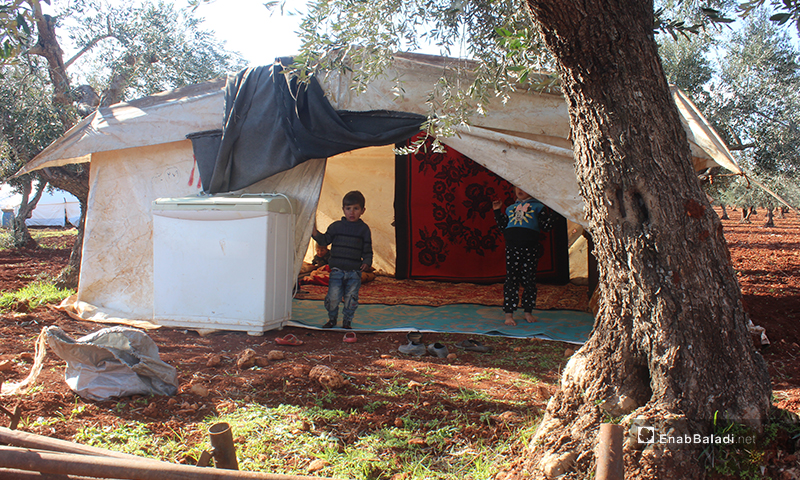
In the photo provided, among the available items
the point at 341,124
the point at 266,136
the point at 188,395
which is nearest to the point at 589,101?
the point at 188,395

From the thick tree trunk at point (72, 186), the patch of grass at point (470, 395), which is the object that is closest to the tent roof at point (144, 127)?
the thick tree trunk at point (72, 186)

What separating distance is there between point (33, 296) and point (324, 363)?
14.6ft

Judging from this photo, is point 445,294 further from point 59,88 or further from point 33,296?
point 59,88

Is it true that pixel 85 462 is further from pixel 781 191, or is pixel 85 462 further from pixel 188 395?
pixel 781 191

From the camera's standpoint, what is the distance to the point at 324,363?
3920mm

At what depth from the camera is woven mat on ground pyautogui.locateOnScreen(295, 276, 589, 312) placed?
6.59m

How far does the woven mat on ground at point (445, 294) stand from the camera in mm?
6590

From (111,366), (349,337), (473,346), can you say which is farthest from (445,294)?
(111,366)

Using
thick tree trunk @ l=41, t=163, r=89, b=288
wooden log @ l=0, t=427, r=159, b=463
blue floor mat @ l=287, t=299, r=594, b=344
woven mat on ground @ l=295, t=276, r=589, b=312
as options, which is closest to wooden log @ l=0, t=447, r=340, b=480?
wooden log @ l=0, t=427, r=159, b=463

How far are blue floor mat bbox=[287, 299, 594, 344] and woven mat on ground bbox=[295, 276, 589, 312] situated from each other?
282 mm

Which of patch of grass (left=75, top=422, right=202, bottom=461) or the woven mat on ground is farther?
the woven mat on ground

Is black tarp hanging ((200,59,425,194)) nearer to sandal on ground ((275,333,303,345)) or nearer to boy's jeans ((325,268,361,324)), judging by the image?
boy's jeans ((325,268,361,324))

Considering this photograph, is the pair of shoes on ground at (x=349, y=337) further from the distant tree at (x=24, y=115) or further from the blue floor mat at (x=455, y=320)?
the distant tree at (x=24, y=115)

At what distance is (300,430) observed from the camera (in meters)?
2.67
